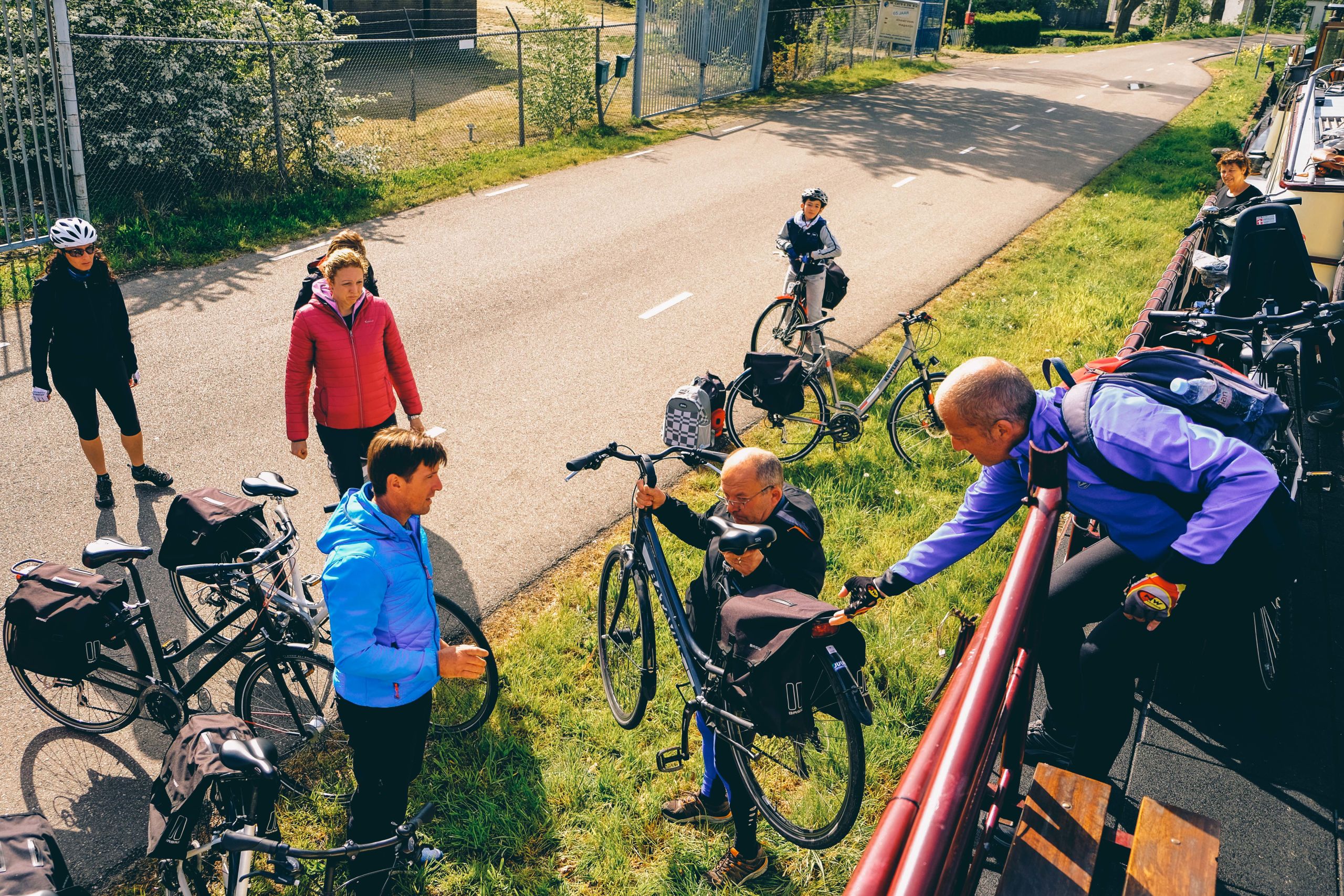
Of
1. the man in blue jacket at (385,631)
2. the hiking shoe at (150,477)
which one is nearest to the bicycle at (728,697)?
the man in blue jacket at (385,631)

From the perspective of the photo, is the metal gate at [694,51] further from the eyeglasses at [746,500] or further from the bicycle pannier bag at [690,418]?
the eyeglasses at [746,500]

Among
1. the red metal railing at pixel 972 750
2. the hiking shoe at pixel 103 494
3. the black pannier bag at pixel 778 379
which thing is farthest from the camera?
the black pannier bag at pixel 778 379

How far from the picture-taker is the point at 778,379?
7.11 metres

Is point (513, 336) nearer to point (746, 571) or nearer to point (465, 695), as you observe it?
point (465, 695)

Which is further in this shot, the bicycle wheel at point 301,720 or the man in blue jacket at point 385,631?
the bicycle wheel at point 301,720

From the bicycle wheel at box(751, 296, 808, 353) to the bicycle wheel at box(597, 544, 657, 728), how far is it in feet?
14.3

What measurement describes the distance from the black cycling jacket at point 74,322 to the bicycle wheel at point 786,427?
4385 millimetres

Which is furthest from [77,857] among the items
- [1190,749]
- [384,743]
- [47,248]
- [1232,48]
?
[1232,48]

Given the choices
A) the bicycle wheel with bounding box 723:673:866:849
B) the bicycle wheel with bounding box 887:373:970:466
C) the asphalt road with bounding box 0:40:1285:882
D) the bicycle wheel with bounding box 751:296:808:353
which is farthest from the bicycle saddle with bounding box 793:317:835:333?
the bicycle wheel with bounding box 723:673:866:849

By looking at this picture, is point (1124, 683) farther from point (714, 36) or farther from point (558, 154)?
point (714, 36)

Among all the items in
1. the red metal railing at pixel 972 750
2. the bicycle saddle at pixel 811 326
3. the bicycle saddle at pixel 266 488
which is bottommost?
the bicycle saddle at pixel 811 326

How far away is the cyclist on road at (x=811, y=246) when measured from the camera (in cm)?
859

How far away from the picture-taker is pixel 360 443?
595 cm

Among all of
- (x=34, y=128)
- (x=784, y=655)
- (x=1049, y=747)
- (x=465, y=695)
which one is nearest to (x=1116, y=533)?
(x=1049, y=747)
